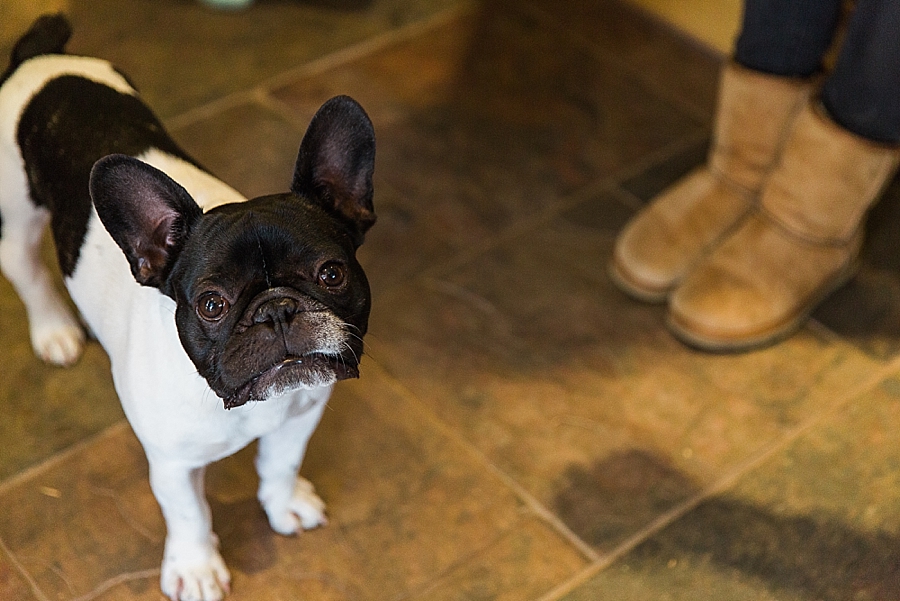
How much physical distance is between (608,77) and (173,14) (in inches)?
52.7

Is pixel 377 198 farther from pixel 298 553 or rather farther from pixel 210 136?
pixel 298 553

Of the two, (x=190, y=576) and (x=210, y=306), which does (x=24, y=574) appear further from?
(x=210, y=306)

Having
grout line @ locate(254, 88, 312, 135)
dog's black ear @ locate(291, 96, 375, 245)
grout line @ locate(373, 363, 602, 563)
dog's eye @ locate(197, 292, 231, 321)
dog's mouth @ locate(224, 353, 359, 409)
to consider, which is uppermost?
dog's black ear @ locate(291, 96, 375, 245)

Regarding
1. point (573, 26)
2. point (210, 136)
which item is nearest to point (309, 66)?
point (210, 136)

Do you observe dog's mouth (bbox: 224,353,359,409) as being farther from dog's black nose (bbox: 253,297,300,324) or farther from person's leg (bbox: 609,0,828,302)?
person's leg (bbox: 609,0,828,302)

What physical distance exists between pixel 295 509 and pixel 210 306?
58cm

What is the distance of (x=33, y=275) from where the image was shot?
1.94 meters

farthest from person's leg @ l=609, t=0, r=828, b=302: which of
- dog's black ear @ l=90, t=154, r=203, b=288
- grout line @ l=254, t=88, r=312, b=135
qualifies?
dog's black ear @ l=90, t=154, r=203, b=288

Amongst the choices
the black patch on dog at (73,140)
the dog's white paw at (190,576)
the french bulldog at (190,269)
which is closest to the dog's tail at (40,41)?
the french bulldog at (190,269)

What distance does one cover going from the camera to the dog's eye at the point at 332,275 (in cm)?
140

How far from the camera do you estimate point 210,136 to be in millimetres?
2688

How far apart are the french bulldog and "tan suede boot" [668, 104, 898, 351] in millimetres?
976

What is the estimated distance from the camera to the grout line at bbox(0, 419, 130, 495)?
1.87 m

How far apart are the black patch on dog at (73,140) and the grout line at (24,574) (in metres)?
0.50
